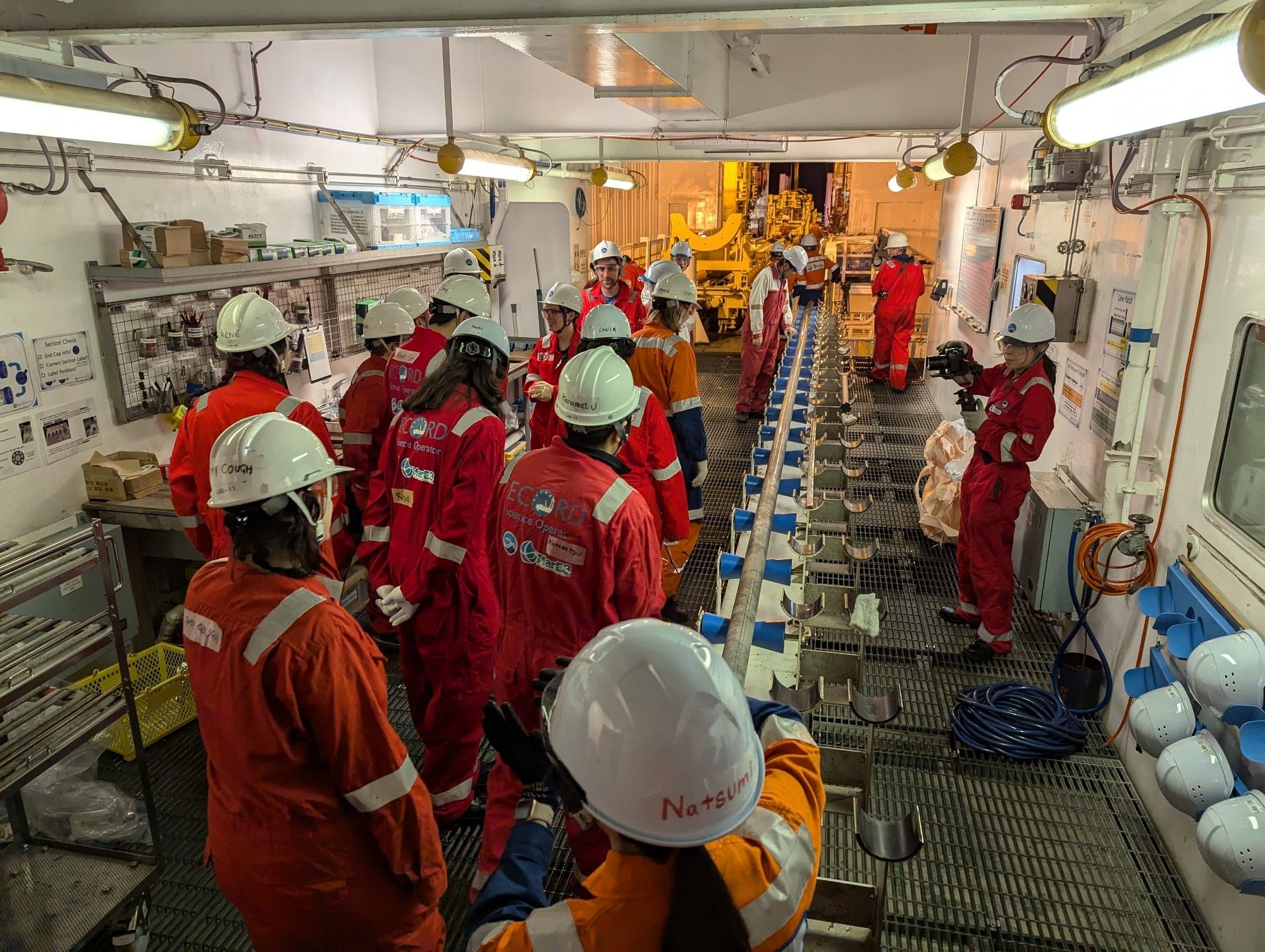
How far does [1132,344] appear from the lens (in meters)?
3.57

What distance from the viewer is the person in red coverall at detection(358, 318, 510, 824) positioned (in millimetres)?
3035

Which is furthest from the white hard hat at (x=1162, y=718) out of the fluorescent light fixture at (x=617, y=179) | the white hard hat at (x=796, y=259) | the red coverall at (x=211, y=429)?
the fluorescent light fixture at (x=617, y=179)

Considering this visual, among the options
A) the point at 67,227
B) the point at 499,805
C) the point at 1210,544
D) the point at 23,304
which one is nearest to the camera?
the point at 499,805

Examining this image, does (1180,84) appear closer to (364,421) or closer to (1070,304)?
(1070,304)

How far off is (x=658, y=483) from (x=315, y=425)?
5.91 feet

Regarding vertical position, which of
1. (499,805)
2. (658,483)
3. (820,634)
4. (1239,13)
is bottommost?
(820,634)

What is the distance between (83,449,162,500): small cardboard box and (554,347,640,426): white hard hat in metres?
2.83

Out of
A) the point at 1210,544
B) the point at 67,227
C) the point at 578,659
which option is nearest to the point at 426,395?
the point at 578,659

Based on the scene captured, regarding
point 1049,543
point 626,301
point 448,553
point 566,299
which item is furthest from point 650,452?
point 626,301

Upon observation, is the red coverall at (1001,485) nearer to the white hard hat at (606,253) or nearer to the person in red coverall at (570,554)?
the person in red coverall at (570,554)

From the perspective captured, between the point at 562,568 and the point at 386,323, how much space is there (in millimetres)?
2808

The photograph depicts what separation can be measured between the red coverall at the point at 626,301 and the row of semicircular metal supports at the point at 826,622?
2.86m

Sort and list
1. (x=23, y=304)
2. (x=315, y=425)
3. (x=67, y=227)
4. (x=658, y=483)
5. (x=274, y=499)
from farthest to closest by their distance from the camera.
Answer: (x=658, y=483)
(x=67, y=227)
(x=23, y=304)
(x=315, y=425)
(x=274, y=499)

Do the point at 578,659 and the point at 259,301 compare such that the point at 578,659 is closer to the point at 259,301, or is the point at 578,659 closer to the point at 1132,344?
the point at 259,301
